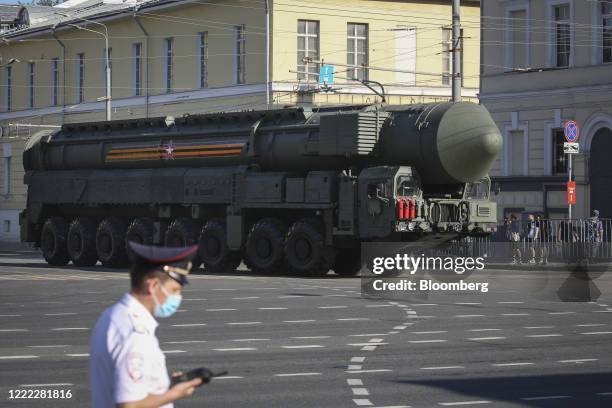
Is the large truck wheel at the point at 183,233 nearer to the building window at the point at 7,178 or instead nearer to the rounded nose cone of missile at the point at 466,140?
the rounded nose cone of missile at the point at 466,140

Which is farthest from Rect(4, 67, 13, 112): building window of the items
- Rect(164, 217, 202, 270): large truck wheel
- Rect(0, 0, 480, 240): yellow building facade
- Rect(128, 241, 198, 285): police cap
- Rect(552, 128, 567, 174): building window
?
Rect(128, 241, 198, 285): police cap

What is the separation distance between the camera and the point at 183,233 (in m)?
37.7

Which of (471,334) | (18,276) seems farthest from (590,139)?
→ (471,334)

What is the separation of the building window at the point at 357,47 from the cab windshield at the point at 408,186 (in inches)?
1110

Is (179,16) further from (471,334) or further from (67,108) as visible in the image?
Answer: (471,334)

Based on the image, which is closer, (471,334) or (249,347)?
(249,347)

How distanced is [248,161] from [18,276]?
6.41m

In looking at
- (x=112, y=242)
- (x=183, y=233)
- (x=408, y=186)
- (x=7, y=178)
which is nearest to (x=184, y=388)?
(x=408, y=186)

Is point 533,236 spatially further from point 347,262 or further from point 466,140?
point 466,140

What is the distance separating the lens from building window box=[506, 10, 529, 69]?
51062 millimetres

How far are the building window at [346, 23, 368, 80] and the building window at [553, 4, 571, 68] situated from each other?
1250 centimetres

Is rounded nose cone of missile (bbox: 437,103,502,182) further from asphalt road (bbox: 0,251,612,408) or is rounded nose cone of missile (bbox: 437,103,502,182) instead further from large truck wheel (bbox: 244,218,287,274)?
large truck wheel (bbox: 244,218,287,274)

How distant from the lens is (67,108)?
7038cm

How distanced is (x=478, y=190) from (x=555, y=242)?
28.9 feet
